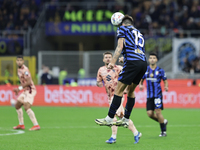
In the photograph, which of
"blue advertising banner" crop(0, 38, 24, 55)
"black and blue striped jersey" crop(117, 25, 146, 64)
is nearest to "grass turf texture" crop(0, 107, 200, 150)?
"black and blue striped jersey" crop(117, 25, 146, 64)

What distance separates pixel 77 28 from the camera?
91.2ft

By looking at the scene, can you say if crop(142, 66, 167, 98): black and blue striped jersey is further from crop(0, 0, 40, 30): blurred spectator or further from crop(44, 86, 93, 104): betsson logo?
crop(0, 0, 40, 30): blurred spectator

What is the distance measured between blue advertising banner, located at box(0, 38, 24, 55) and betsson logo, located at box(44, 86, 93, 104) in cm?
665

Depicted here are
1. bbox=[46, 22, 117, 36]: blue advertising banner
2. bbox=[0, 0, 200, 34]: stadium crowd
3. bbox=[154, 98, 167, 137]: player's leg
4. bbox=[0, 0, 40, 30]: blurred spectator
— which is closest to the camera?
bbox=[154, 98, 167, 137]: player's leg

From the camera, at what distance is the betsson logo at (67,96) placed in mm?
20656

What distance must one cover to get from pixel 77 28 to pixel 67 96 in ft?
27.0

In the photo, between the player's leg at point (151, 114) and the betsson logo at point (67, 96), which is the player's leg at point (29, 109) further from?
the betsson logo at point (67, 96)

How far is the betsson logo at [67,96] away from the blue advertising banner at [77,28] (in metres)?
7.79

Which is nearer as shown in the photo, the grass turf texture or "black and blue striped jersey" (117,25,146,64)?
"black and blue striped jersey" (117,25,146,64)

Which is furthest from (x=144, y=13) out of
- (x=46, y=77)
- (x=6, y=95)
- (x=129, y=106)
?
(x=129, y=106)

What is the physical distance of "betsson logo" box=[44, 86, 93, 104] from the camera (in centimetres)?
2066

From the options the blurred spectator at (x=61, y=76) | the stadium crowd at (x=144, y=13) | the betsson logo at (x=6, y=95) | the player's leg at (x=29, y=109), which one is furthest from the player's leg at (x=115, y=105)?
the stadium crowd at (x=144, y=13)

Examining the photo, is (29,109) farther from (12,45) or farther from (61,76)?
(12,45)

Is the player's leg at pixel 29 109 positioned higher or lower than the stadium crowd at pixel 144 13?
lower
